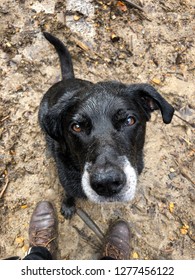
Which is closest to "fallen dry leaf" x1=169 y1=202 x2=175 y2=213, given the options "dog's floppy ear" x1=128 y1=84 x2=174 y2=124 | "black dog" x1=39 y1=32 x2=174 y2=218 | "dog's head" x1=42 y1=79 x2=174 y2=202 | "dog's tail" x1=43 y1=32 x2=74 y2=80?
"black dog" x1=39 y1=32 x2=174 y2=218

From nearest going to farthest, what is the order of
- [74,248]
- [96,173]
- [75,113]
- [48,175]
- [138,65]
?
[96,173], [75,113], [74,248], [48,175], [138,65]

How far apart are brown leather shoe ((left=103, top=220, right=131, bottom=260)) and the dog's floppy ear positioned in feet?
5.09

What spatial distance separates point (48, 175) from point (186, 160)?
1.88 m

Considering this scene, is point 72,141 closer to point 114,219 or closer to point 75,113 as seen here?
point 75,113

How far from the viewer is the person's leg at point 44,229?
396 cm

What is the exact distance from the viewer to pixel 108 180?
8.85ft

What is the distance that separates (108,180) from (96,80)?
8.10 ft

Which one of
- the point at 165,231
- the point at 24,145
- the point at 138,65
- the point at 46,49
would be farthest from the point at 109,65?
the point at 165,231

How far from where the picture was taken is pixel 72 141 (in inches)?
126

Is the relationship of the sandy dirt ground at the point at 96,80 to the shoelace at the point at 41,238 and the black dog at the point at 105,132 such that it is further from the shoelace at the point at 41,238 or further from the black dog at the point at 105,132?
the black dog at the point at 105,132

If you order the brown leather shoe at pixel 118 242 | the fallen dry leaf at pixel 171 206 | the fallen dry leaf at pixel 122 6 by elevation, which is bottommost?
the brown leather shoe at pixel 118 242

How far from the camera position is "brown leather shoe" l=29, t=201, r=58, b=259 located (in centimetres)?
398

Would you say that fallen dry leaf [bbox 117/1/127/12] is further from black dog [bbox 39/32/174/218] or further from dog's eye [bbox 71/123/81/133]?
dog's eye [bbox 71/123/81/133]

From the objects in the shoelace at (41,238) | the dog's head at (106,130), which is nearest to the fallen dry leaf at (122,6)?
the dog's head at (106,130)
